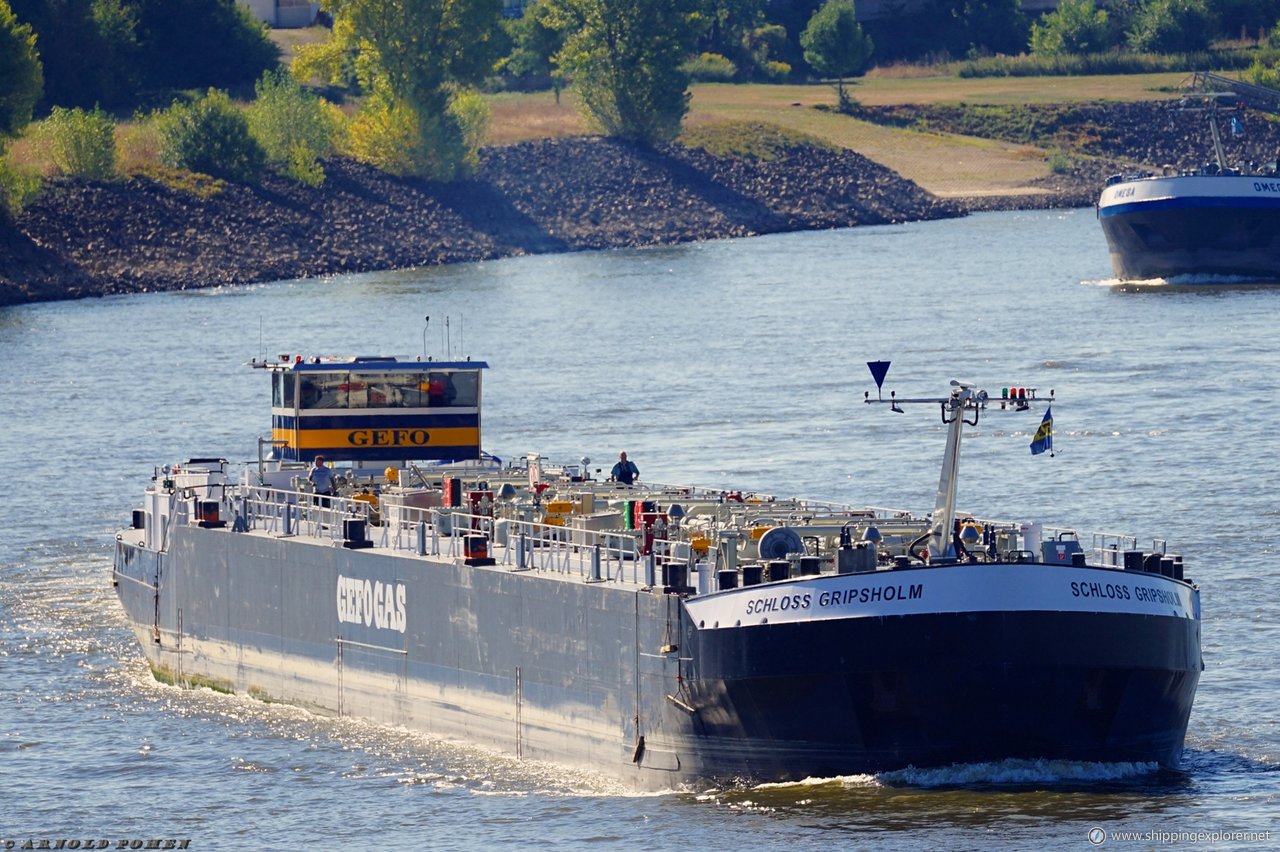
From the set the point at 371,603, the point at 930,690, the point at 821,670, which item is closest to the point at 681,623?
the point at 821,670

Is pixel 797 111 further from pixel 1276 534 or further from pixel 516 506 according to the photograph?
pixel 516 506

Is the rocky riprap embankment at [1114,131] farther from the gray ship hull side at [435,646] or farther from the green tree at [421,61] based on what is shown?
the gray ship hull side at [435,646]

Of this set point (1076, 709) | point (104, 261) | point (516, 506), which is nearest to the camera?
point (1076, 709)

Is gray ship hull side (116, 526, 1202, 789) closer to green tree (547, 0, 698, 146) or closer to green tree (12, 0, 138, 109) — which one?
green tree (12, 0, 138, 109)

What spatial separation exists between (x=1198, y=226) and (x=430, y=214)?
4910 centimetres

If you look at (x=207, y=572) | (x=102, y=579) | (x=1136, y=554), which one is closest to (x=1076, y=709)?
(x=1136, y=554)

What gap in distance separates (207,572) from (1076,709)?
62.6 ft

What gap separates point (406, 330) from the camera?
104 metres

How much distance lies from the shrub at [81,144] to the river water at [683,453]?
1420 centimetres

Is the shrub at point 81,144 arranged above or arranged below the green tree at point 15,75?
below

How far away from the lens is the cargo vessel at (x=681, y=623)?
113 feet

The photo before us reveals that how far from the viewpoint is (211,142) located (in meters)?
145

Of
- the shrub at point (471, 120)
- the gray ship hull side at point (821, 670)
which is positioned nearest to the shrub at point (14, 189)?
the shrub at point (471, 120)

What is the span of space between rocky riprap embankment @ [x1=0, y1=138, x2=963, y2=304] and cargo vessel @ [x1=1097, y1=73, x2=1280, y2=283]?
40.9 meters
